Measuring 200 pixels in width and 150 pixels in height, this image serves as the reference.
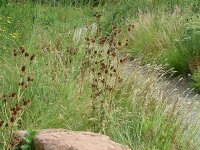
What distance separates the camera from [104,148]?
12.9 ft

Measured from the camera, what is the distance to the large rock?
3893 millimetres

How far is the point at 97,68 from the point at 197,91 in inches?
92.2

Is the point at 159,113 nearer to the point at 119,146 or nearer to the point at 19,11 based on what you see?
the point at 119,146

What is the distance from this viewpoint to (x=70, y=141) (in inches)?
155

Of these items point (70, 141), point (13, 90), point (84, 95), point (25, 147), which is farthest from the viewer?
point (84, 95)

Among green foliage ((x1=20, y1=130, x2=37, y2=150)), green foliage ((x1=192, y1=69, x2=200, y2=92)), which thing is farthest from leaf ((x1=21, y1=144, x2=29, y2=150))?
green foliage ((x1=192, y1=69, x2=200, y2=92))

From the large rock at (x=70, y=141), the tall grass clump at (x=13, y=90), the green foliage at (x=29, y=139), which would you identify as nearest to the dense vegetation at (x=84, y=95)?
the tall grass clump at (x=13, y=90)

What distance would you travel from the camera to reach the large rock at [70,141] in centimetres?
389

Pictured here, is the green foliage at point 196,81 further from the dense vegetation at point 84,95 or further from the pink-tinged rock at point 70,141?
the pink-tinged rock at point 70,141

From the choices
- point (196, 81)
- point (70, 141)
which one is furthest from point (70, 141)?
point (196, 81)

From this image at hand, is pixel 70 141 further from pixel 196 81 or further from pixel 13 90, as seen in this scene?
pixel 196 81

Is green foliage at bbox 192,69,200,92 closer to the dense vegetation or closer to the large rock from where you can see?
the dense vegetation

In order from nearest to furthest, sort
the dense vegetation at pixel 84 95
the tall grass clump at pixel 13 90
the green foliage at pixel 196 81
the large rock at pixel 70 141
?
the large rock at pixel 70 141 → the tall grass clump at pixel 13 90 → the dense vegetation at pixel 84 95 → the green foliage at pixel 196 81

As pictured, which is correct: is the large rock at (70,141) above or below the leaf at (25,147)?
above
